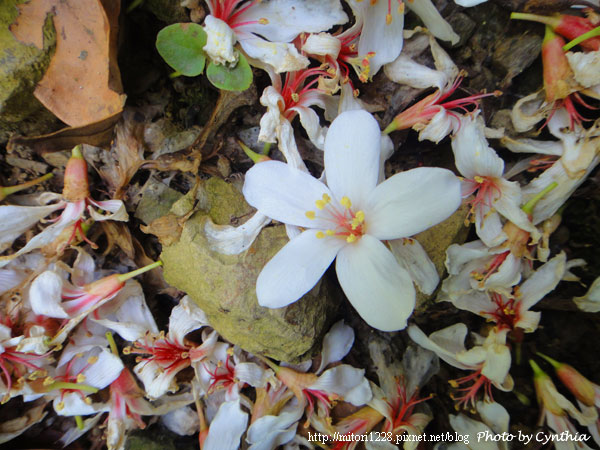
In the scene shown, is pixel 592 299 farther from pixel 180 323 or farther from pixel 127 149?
pixel 127 149

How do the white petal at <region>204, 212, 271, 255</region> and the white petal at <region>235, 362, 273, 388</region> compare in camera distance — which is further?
the white petal at <region>235, 362, 273, 388</region>

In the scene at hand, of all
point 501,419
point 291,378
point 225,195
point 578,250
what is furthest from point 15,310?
point 578,250

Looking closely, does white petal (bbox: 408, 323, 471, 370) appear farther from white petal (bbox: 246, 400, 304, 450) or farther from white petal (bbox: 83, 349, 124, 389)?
white petal (bbox: 83, 349, 124, 389)

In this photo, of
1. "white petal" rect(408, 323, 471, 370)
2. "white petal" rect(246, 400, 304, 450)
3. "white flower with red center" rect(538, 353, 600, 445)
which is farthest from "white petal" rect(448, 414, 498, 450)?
"white petal" rect(246, 400, 304, 450)

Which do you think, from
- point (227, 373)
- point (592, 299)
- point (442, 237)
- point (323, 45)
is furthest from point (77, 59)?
point (592, 299)

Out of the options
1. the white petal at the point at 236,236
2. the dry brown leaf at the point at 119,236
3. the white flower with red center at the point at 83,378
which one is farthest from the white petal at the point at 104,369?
the white petal at the point at 236,236

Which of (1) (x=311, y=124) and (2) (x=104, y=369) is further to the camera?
(2) (x=104, y=369)

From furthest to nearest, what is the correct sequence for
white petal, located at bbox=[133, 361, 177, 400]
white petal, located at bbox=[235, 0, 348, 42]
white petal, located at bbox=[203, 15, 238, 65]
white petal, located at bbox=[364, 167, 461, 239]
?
white petal, located at bbox=[133, 361, 177, 400] < white petal, located at bbox=[235, 0, 348, 42] < white petal, located at bbox=[203, 15, 238, 65] < white petal, located at bbox=[364, 167, 461, 239]
